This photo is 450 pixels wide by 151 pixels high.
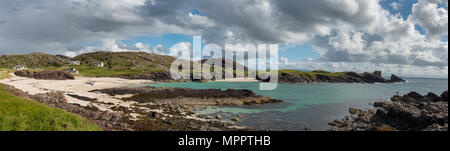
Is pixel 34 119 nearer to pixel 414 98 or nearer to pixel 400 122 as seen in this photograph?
pixel 400 122

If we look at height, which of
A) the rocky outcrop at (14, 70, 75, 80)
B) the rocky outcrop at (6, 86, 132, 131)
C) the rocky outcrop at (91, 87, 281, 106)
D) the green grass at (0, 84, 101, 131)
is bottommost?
the rocky outcrop at (91, 87, 281, 106)

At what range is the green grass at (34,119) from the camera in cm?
1725

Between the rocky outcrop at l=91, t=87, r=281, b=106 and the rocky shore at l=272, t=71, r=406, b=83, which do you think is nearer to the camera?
the rocky outcrop at l=91, t=87, r=281, b=106

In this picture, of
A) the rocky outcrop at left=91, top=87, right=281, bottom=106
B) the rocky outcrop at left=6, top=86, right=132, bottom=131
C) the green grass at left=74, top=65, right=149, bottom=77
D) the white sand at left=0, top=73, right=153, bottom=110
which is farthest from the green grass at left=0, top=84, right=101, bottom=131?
the green grass at left=74, top=65, right=149, bottom=77

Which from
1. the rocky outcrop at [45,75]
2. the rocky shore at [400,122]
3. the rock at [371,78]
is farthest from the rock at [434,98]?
the rocky outcrop at [45,75]

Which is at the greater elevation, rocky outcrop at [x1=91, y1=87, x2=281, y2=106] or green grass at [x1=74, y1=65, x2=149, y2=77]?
green grass at [x1=74, y1=65, x2=149, y2=77]

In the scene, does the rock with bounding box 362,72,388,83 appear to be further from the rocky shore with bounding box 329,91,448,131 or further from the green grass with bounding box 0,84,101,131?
the green grass with bounding box 0,84,101,131

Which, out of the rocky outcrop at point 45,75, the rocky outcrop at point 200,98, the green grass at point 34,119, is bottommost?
the rocky outcrop at point 200,98

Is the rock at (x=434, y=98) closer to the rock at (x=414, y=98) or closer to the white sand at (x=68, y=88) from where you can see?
the rock at (x=414, y=98)

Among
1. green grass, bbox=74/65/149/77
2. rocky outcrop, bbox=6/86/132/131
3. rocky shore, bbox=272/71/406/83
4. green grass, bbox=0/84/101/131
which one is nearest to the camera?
green grass, bbox=0/84/101/131

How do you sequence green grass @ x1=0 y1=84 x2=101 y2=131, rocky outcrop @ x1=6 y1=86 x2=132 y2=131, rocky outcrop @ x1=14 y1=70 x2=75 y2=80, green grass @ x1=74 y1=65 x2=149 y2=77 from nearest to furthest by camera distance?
green grass @ x1=0 y1=84 x2=101 y2=131, rocky outcrop @ x1=6 y1=86 x2=132 y2=131, rocky outcrop @ x1=14 y1=70 x2=75 y2=80, green grass @ x1=74 y1=65 x2=149 y2=77

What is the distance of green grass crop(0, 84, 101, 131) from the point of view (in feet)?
56.6

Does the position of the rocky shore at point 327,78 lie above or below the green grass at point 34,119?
below
